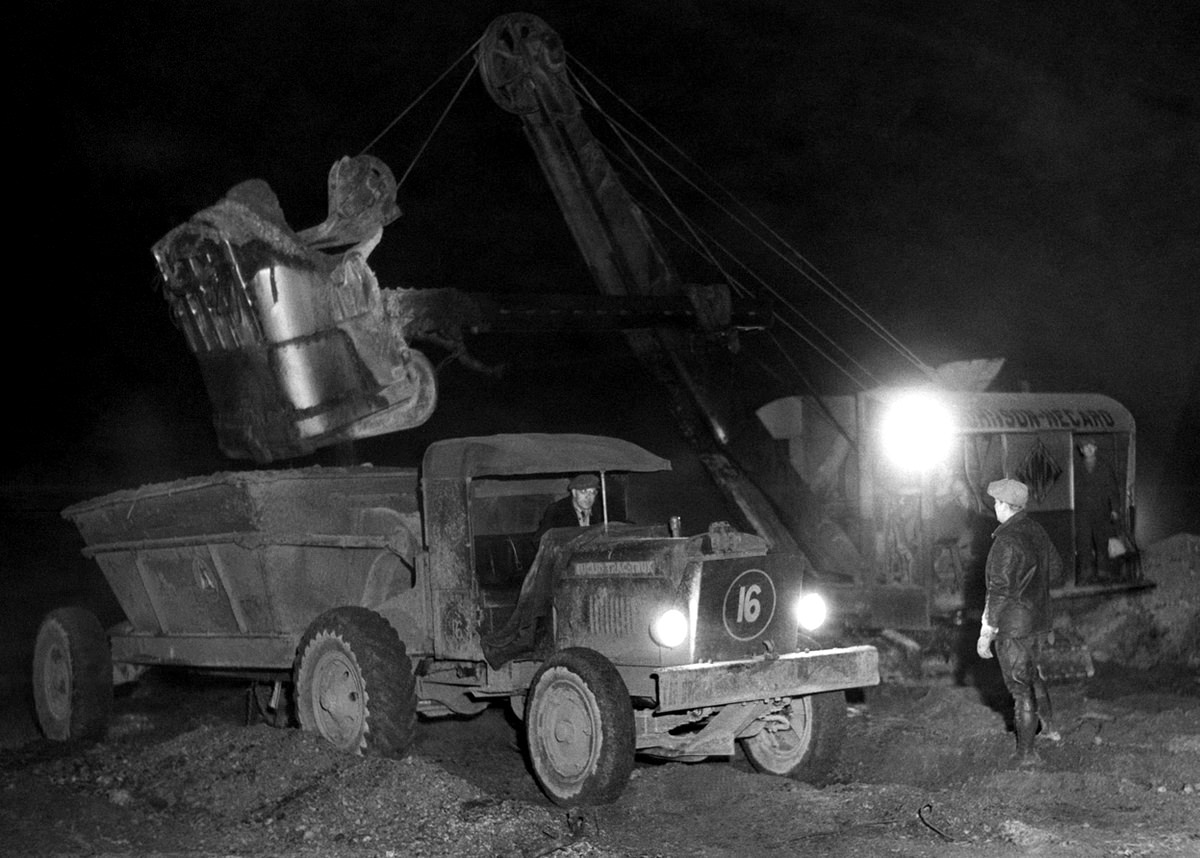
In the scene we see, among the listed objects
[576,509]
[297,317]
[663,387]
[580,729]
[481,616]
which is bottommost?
[580,729]

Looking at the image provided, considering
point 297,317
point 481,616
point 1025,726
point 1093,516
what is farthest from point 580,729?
point 1093,516

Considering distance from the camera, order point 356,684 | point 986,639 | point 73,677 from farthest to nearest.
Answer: point 73,677, point 356,684, point 986,639

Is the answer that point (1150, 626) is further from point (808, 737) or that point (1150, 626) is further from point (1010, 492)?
point (808, 737)

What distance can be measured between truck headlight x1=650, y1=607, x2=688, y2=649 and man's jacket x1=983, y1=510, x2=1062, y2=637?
83.3 inches

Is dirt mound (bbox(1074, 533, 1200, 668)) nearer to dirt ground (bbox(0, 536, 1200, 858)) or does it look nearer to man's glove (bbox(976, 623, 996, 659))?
dirt ground (bbox(0, 536, 1200, 858))

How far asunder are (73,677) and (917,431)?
7.64 m

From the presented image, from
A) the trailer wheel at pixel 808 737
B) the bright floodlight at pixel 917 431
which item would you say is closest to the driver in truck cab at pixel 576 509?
the trailer wheel at pixel 808 737

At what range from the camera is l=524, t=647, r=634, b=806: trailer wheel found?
7492 millimetres

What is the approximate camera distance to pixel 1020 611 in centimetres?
Result: 846

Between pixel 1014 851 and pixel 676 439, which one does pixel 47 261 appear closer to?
pixel 676 439

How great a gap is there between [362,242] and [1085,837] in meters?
6.76

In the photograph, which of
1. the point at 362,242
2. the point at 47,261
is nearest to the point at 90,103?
the point at 47,261

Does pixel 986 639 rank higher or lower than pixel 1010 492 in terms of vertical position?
lower

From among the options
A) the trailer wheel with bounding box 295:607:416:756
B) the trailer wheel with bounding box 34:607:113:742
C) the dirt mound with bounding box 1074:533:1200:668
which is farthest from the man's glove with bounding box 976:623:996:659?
the trailer wheel with bounding box 34:607:113:742
